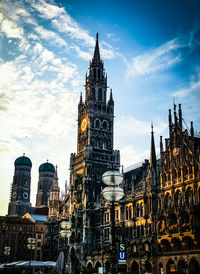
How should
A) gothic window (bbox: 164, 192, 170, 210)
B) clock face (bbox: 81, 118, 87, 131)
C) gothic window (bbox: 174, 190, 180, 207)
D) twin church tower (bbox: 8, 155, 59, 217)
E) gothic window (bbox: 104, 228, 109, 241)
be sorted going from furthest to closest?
1. twin church tower (bbox: 8, 155, 59, 217)
2. clock face (bbox: 81, 118, 87, 131)
3. gothic window (bbox: 104, 228, 109, 241)
4. gothic window (bbox: 164, 192, 170, 210)
5. gothic window (bbox: 174, 190, 180, 207)

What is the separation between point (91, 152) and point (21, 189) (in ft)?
297

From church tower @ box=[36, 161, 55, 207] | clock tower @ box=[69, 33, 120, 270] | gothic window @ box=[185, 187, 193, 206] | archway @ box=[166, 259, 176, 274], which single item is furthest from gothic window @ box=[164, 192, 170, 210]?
church tower @ box=[36, 161, 55, 207]

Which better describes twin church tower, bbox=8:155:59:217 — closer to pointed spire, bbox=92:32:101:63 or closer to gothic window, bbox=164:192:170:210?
pointed spire, bbox=92:32:101:63

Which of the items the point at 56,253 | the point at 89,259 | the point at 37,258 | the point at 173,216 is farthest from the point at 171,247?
the point at 37,258

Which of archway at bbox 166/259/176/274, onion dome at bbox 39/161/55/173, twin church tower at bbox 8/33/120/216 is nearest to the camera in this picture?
archway at bbox 166/259/176/274

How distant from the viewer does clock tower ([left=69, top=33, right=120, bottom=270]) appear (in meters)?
80.8

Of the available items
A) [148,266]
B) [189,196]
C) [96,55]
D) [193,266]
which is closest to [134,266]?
[148,266]

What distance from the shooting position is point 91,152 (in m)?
85.6

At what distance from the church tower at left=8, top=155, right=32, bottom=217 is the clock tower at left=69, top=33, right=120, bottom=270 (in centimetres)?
8032

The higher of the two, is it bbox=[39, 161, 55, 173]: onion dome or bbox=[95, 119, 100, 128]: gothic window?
bbox=[39, 161, 55, 173]: onion dome

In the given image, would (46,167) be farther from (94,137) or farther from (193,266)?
(193,266)

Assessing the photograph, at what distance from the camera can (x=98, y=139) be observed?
88812 mm

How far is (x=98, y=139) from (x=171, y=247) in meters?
37.8

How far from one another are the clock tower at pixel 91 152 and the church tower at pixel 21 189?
264 feet
